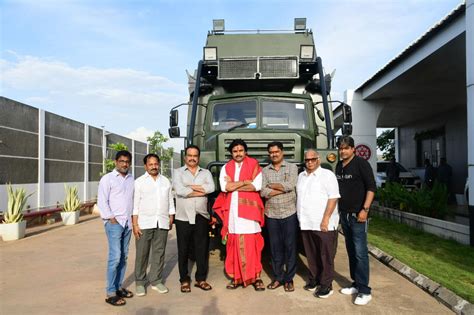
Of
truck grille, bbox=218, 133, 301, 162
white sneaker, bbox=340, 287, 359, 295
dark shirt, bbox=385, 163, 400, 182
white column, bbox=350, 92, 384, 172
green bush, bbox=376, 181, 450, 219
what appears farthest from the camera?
white column, bbox=350, 92, 384, 172

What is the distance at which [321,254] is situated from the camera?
4.81 metres

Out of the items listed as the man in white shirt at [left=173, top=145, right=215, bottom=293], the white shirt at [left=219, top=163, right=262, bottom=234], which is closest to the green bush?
the white shirt at [left=219, top=163, right=262, bottom=234]

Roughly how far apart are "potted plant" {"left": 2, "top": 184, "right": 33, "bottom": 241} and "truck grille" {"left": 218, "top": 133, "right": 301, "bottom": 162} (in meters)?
5.65

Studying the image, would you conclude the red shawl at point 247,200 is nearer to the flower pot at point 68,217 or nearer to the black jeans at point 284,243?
the black jeans at point 284,243

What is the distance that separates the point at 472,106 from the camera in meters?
7.34

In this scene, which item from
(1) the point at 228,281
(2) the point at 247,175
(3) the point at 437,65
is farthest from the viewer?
(3) the point at 437,65

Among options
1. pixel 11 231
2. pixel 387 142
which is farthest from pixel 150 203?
pixel 387 142

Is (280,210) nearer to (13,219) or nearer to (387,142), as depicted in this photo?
(13,219)

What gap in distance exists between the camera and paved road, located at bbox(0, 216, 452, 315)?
4379 mm

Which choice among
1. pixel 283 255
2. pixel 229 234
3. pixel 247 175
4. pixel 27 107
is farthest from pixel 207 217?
pixel 27 107

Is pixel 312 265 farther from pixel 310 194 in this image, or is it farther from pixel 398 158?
pixel 398 158

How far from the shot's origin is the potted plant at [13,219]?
885cm

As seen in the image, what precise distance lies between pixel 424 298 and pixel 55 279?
4835 mm

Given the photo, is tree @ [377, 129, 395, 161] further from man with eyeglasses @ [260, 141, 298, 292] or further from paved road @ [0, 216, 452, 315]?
man with eyeglasses @ [260, 141, 298, 292]
